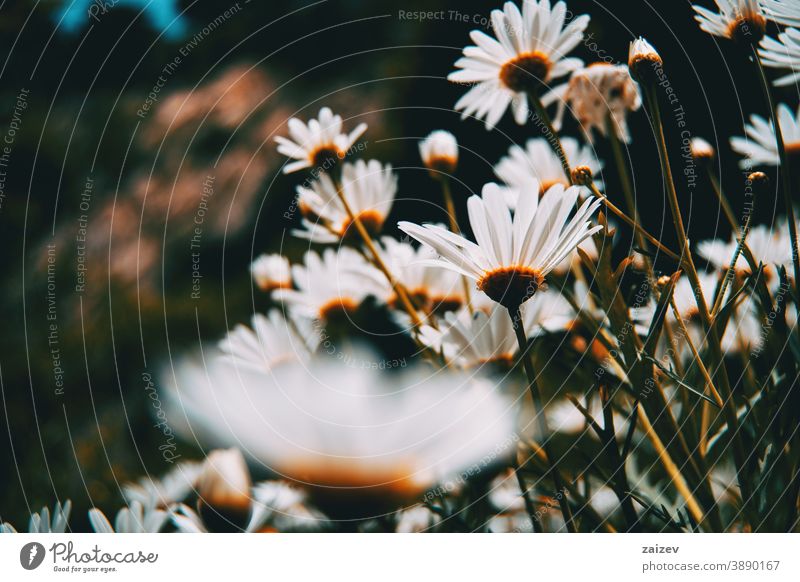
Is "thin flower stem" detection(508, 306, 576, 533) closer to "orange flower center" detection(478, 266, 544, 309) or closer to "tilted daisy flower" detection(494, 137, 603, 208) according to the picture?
"orange flower center" detection(478, 266, 544, 309)

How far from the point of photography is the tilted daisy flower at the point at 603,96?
312 millimetres

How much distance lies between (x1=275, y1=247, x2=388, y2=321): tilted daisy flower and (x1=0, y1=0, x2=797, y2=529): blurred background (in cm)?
7

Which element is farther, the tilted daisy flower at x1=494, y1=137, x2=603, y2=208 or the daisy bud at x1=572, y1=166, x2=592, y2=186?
the tilted daisy flower at x1=494, y1=137, x2=603, y2=208

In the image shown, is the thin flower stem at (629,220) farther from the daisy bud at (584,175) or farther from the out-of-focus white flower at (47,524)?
the out-of-focus white flower at (47,524)

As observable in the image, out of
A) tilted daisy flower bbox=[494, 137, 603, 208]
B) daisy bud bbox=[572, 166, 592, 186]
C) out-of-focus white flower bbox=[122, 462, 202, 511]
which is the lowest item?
out-of-focus white flower bbox=[122, 462, 202, 511]

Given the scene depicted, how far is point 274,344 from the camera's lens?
1.28ft

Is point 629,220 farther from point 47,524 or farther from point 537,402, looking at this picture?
point 47,524

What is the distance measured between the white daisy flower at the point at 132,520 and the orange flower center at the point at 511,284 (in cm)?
17

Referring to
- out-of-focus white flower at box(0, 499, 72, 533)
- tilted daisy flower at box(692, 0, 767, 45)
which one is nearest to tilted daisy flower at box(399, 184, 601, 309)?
tilted daisy flower at box(692, 0, 767, 45)

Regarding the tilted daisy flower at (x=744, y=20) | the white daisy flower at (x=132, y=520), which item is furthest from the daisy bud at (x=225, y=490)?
the tilted daisy flower at (x=744, y=20)

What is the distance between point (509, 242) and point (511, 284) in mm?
20

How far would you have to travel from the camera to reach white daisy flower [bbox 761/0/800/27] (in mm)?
290
